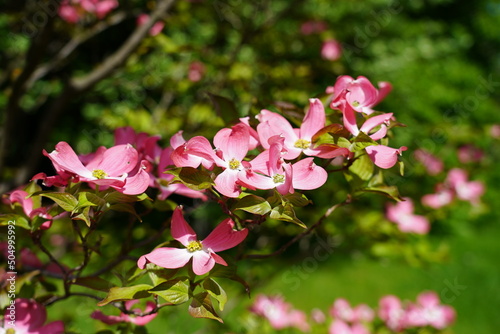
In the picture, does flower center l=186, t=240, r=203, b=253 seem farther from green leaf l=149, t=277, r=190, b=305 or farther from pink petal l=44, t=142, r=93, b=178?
pink petal l=44, t=142, r=93, b=178

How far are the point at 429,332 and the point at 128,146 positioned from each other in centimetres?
126

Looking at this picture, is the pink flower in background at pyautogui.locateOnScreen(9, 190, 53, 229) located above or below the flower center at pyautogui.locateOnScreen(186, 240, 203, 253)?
above

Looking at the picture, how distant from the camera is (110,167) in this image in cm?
65

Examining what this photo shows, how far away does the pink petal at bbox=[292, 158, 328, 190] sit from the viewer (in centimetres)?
61

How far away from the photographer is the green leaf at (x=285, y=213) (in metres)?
0.56

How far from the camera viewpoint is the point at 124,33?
3893 mm

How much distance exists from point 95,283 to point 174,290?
16 centimetres

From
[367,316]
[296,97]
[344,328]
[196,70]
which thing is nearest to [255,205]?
[344,328]

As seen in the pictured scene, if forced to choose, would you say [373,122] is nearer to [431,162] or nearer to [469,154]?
[431,162]

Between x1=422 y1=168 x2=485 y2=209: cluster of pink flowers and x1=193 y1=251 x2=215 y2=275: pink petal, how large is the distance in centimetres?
151

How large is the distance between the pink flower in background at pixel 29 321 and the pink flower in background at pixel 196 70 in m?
1.84

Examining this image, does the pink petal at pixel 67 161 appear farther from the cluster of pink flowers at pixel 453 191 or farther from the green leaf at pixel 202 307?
the cluster of pink flowers at pixel 453 191

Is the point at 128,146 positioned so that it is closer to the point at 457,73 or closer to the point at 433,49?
the point at 433,49

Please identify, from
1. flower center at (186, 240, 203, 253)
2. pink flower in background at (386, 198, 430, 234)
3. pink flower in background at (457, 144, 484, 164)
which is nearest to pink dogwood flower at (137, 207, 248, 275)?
flower center at (186, 240, 203, 253)
